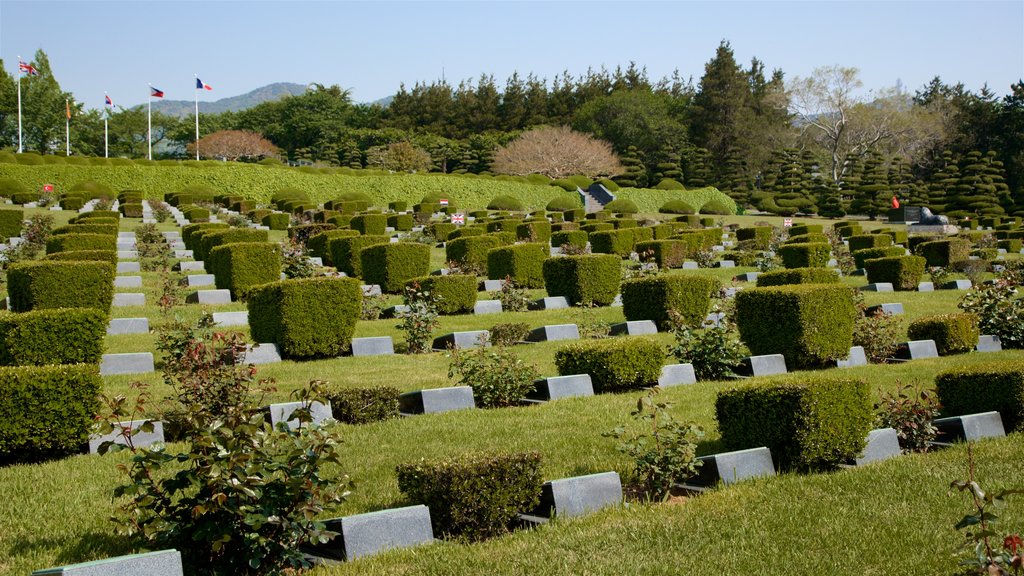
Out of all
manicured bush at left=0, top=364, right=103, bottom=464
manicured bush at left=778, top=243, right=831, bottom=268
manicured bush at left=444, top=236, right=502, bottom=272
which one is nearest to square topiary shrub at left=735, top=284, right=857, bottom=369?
manicured bush at left=0, top=364, right=103, bottom=464

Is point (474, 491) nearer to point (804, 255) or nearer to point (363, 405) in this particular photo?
point (363, 405)

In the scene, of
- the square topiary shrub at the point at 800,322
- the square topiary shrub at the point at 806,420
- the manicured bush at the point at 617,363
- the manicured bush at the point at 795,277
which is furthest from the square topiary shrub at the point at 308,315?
the manicured bush at the point at 795,277

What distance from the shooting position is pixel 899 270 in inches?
798

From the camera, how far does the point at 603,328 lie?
529 inches

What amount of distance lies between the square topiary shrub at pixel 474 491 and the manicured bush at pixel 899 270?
16859 mm

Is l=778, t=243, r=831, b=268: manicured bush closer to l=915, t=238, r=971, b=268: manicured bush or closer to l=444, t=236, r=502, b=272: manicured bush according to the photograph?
l=915, t=238, r=971, b=268: manicured bush

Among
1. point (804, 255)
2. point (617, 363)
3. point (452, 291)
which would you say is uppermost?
point (804, 255)

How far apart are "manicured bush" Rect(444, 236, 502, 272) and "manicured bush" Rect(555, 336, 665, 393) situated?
413 inches

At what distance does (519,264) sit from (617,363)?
365 inches

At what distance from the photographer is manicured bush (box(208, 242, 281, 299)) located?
638 inches

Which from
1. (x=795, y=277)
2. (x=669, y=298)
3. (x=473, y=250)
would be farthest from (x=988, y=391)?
(x=473, y=250)

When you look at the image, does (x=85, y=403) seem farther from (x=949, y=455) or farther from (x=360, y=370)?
(x=949, y=455)

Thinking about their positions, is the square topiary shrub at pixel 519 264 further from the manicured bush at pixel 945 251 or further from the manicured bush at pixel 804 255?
the manicured bush at pixel 945 251

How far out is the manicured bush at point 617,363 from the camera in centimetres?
980
